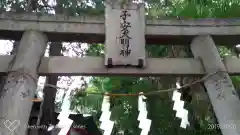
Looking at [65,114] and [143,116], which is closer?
[65,114]

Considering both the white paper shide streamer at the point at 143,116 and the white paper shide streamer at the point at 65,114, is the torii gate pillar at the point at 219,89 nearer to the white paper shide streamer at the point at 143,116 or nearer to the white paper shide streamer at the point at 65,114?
the white paper shide streamer at the point at 143,116

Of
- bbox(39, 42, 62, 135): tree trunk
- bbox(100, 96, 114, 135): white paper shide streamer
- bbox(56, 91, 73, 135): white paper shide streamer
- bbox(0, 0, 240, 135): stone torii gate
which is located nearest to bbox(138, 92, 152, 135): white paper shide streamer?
bbox(100, 96, 114, 135): white paper shide streamer

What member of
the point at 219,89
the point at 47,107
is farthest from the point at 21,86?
the point at 219,89

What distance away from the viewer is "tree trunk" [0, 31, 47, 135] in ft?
8.13

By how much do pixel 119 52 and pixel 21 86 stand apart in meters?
1.13

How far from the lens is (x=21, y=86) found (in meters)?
2.71

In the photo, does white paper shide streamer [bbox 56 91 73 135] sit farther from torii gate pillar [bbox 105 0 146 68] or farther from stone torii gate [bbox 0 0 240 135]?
torii gate pillar [bbox 105 0 146 68]

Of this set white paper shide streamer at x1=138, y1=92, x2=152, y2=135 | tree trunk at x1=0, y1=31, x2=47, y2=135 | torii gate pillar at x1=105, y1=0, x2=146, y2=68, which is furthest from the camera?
white paper shide streamer at x1=138, y1=92, x2=152, y2=135

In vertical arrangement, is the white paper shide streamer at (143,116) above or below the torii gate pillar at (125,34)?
below

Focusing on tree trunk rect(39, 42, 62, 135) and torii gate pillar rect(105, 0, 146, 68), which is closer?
torii gate pillar rect(105, 0, 146, 68)

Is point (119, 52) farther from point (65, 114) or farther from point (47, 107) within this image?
point (47, 107)

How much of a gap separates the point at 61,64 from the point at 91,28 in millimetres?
605

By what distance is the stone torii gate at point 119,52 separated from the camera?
2795 mm

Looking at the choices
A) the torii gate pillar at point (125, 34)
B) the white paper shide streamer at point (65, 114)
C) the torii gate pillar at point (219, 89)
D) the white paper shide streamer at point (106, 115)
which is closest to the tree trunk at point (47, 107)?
the white paper shide streamer at point (65, 114)
